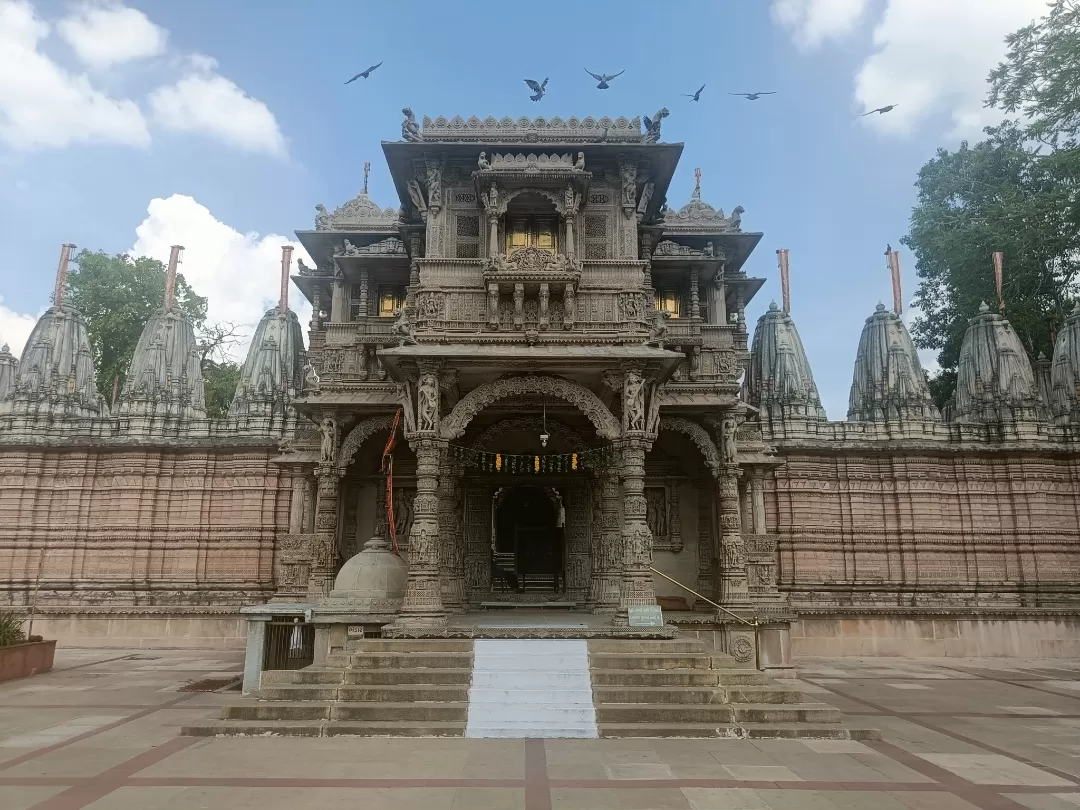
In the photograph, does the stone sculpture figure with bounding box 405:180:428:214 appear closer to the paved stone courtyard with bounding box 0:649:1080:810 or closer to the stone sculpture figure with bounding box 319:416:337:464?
the stone sculpture figure with bounding box 319:416:337:464

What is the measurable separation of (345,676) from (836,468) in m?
17.2

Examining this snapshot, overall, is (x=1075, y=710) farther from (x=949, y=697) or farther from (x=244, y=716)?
(x=244, y=716)

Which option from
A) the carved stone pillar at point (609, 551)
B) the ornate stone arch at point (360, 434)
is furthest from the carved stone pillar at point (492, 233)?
the carved stone pillar at point (609, 551)

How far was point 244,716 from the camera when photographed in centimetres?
1015

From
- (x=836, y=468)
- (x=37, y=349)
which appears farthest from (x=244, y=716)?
(x=37, y=349)

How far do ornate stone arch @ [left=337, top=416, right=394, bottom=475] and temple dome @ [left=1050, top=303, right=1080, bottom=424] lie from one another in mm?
21802

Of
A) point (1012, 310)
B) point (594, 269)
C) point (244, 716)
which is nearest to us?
point (244, 716)

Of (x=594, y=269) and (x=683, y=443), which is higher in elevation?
(x=594, y=269)

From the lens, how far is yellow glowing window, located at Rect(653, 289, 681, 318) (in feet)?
66.6

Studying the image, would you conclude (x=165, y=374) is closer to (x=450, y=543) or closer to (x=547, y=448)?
(x=450, y=543)

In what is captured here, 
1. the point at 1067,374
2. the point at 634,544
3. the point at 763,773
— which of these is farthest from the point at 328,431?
the point at 1067,374

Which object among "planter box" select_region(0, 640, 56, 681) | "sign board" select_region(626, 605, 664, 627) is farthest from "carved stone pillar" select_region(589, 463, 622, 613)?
"planter box" select_region(0, 640, 56, 681)

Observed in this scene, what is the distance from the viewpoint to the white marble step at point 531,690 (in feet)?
32.4

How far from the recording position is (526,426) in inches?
704
